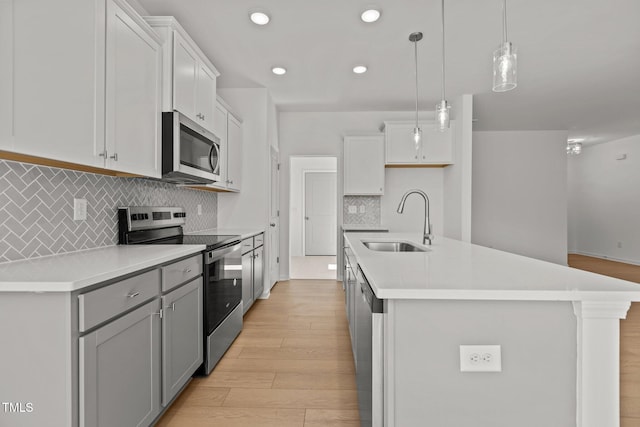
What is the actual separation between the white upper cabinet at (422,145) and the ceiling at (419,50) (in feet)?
1.24

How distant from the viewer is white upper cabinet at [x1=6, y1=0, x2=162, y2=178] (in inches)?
50.0

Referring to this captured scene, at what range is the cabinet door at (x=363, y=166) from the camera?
4941 millimetres

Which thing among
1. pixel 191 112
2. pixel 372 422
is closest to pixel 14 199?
pixel 191 112

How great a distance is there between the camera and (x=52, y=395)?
110 centimetres

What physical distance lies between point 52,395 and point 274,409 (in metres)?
1.11

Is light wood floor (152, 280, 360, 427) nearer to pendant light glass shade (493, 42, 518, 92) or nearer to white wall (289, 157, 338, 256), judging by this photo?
pendant light glass shade (493, 42, 518, 92)

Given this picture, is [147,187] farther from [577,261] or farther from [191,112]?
[577,261]

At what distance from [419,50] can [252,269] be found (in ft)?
9.22

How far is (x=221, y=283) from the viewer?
245 centimetres

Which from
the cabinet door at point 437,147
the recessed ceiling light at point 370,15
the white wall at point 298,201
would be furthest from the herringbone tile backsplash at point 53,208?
the white wall at point 298,201

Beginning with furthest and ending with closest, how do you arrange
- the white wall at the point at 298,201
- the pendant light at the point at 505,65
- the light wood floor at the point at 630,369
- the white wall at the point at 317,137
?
the white wall at the point at 298,201 → the white wall at the point at 317,137 → the light wood floor at the point at 630,369 → the pendant light at the point at 505,65

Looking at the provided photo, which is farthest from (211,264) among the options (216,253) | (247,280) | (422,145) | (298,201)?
(298,201)

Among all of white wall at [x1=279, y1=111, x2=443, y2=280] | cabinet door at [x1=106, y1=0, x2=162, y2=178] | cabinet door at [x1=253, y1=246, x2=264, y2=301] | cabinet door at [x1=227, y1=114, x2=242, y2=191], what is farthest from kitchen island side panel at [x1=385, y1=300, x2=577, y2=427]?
white wall at [x1=279, y1=111, x2=443, y2=280]

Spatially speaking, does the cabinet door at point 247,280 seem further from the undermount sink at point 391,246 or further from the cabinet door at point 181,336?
the undermount sink at point 391,246
